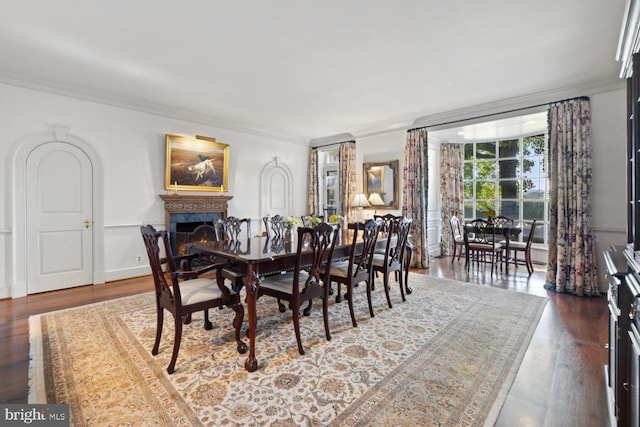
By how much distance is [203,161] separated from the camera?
5.23m

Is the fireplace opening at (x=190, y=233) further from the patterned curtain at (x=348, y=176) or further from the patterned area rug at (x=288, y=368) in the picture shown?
the patterned curtain at (x=348, y=176)

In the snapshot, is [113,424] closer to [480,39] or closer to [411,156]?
[480,39]

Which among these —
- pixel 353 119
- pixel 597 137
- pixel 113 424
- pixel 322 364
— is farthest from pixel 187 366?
pixel 597 137

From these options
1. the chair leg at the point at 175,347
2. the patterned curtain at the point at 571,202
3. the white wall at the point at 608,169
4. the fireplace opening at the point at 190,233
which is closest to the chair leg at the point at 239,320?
the chair leg at the point at 175,347

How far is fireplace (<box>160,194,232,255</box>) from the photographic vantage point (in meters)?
4.90

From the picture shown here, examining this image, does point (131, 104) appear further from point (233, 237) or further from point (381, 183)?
point (381, 183)

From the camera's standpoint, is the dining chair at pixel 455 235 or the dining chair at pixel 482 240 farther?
the dining chair at pixel 455 235

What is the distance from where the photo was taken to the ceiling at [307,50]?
2373mm

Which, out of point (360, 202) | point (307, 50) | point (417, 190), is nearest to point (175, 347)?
point (307, 50)

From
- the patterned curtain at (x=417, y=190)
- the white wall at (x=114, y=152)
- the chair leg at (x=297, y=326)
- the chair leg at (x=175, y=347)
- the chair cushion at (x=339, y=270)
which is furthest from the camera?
the patterned curtain at (x=417, y=190)

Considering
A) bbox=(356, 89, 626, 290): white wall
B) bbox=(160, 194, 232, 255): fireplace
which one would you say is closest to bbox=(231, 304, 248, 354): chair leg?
bbox=(160, 194, 232, 255): fireplace

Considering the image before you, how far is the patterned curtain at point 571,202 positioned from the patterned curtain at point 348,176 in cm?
338

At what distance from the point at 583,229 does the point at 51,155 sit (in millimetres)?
6973
